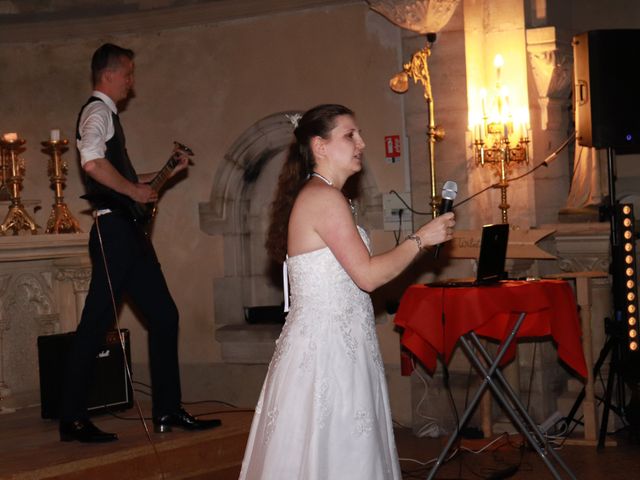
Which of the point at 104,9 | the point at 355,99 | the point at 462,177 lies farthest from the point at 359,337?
the point at 104,9

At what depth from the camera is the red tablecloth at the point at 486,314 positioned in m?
4.93

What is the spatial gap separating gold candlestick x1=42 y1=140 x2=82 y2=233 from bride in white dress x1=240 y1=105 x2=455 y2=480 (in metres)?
3.58

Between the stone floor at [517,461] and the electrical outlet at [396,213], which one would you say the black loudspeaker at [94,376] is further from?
the electrical outlet at [396,213]

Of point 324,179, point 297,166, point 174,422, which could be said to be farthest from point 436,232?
point 174,422

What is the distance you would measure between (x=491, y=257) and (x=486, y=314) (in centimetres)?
31

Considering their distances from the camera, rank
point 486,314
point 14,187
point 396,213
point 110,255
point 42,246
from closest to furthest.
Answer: point 486,314
point 110,255
point 42,246
point 14,187
point 396,213

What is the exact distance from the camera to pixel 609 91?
616cm

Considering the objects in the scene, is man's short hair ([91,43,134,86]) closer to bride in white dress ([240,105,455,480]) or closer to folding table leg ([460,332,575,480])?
bride in white dress ([240,105,455,480])

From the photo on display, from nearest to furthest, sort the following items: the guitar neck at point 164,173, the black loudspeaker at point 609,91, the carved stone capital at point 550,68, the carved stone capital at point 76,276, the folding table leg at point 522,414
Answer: the folding table leg at point 522,414
the guitar neck at point 164,173
the black loudspeaker at point 609,91
the carved stone capital at point 550,68
the carved stone capital at point 76,276

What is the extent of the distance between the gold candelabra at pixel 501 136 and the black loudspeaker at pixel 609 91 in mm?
414

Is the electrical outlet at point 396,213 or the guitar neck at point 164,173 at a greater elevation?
the guitar neck at point 164,173

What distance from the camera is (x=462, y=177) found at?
6.71 m

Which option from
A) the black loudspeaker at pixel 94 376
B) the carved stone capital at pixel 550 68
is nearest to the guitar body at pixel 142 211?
the black loudspeaker at pixel 94 376

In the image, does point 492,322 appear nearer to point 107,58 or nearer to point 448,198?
point 448,198
